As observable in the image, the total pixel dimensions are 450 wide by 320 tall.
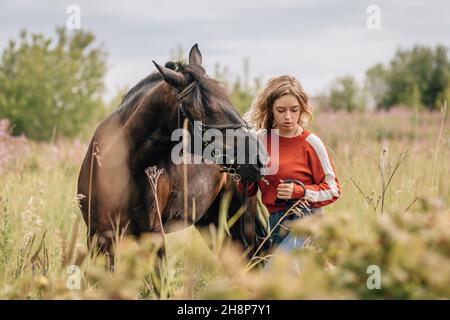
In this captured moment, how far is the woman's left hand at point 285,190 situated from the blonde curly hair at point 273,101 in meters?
0.56

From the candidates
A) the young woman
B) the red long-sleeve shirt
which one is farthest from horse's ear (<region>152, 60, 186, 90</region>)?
the red long-sleeve shirt

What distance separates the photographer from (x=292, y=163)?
366cm

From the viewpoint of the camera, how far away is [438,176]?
6.00 metres

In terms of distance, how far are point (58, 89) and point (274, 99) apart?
13796 millimetres

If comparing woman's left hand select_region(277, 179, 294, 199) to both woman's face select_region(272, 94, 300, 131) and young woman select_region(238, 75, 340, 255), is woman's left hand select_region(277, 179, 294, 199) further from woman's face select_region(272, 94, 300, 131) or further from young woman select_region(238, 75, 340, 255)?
woman's face select_region(272, 94, 300, 131)

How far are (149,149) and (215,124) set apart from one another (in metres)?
0.55

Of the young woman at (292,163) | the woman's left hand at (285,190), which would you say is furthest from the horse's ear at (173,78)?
the woman's left hand at (285,190)

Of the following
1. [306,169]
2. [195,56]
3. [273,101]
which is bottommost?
[306,169]

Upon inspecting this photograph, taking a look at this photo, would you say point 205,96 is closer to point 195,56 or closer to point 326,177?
point 195,56

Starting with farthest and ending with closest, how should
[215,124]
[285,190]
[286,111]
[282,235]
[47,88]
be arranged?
[47,88] → [282,235] → [286,111] → [285,190] → [215,124]

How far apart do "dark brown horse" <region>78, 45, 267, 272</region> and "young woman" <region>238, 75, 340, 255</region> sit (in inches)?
10.7

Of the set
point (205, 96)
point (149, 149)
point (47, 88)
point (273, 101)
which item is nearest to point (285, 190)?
point (273, 101)

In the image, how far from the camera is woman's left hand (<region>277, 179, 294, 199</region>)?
3.46m

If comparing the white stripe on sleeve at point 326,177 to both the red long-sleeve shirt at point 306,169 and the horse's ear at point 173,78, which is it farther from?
the horse's ear at point 173,78
